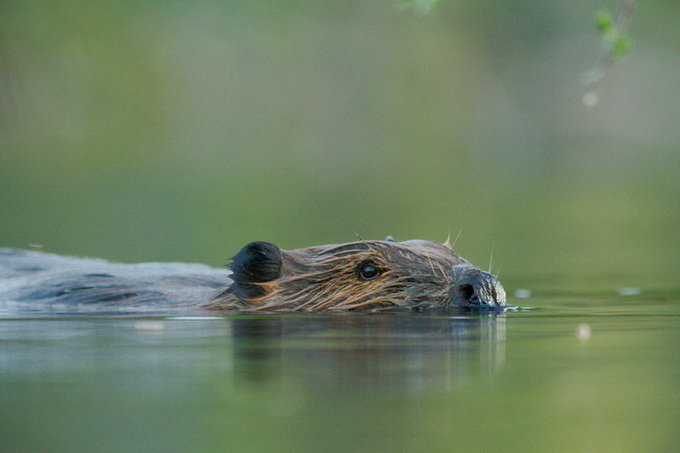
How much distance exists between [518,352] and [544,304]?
247 centimetres

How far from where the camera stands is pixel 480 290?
5.99 meters

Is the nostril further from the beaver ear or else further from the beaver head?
the beaver ear

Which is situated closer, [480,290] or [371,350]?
[371,350]

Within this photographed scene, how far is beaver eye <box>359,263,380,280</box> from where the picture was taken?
20.8ft

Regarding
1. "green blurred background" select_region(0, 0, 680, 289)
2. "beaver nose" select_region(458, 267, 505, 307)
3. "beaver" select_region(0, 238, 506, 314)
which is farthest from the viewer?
"green blurred background" select_region(0, 0, 680, 289)

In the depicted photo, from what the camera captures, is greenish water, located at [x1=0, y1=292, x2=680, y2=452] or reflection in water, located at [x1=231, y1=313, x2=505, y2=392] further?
reflection in water, located at [x1=231, y1=313, x2=505, y2=392]

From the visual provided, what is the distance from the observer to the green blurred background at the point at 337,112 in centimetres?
2075

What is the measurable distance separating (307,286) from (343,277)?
20cm

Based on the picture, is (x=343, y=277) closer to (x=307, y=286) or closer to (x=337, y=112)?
(x=307, y=286)

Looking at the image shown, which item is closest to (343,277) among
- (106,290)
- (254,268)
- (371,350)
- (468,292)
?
(254,268)

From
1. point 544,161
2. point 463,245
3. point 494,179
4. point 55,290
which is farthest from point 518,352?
point 544,161

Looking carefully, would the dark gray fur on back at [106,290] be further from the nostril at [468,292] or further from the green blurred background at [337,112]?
the green blurred background at [337,112]

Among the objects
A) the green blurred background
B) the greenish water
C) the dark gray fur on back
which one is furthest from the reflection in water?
the green blurred background

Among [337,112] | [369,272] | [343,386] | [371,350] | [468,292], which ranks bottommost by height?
[343,386]
